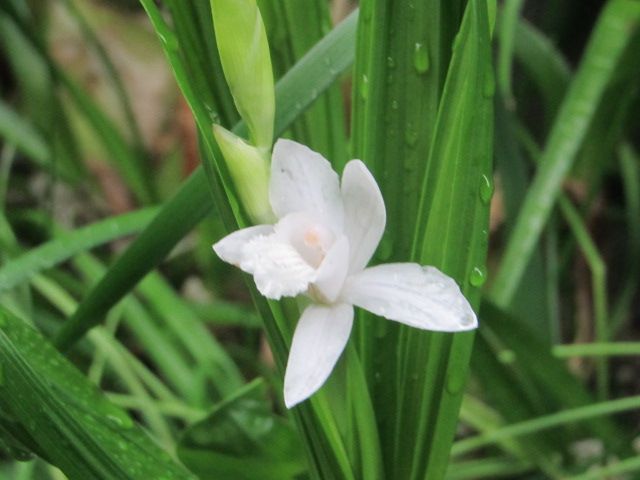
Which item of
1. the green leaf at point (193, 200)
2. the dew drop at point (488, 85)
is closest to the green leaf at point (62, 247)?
the green leaf at point (193, 200)

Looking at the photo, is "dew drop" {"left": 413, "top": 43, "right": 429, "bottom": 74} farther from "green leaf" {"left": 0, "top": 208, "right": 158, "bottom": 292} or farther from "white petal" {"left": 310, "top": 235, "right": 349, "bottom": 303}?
"green leaf" {"left": 0, "top": 208, "right": 158, "bottom": 292}

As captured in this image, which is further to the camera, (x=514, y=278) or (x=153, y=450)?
(x=514, y=278)

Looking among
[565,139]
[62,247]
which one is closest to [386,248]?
[62,247]

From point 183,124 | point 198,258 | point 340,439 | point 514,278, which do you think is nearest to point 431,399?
point 340,439

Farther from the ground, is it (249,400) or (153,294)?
(249,400)

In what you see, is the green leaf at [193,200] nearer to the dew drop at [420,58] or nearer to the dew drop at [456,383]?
the dew drop at [420,58]

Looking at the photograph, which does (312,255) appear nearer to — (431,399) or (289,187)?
(289,187)
